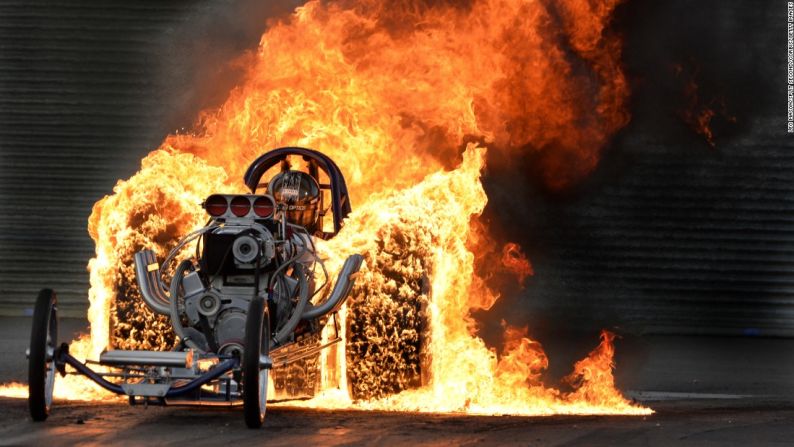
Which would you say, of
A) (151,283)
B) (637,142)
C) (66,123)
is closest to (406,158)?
(151,283)

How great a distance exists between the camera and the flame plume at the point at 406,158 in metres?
10.8

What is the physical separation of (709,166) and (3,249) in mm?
10998

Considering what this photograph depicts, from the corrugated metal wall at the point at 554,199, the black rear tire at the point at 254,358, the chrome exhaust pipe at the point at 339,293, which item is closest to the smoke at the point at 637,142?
the corrugated metal wall at the point at 554,199

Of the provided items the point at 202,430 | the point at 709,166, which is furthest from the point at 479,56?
the point at 202,430

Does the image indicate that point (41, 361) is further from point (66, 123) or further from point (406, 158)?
point (66, 123)

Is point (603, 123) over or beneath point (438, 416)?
over

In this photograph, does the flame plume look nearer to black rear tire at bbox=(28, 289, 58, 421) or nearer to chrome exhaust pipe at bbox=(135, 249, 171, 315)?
chrome exhaust pipe at bbox=(135, 249, 171, 315)

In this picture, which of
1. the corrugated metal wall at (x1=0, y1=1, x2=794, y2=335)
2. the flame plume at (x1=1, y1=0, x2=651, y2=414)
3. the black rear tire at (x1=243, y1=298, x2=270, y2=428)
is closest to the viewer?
the black rear tire at (x1=243, y1=298, x2=270, y2=428)

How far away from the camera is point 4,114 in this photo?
2136 centimetres

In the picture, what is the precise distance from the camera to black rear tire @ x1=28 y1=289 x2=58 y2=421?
8906 mm

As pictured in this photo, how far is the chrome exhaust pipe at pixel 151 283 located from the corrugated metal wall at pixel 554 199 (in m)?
10.8

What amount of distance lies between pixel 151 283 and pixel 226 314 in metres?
0.73

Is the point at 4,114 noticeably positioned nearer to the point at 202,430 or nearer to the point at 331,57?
the point at 331,57

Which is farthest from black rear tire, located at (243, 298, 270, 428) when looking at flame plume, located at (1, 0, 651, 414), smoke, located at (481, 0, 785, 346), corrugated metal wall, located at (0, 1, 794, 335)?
corrugated metal wall, located at (0, 1, 794, 335)
